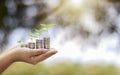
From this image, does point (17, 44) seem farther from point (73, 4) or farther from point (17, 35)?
point (73, 4)

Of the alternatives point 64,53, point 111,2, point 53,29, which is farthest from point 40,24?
point 111,2

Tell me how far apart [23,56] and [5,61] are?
16 cm

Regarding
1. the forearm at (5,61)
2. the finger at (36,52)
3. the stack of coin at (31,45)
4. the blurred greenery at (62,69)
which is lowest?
the blurred greenery at (62,69)

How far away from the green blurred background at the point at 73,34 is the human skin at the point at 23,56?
5cm

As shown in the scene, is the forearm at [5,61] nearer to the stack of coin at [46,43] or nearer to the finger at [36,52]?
the finger at [36,52]

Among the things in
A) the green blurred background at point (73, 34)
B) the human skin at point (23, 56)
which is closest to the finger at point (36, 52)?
the human skin at point (23, 56)

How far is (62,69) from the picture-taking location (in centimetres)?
257

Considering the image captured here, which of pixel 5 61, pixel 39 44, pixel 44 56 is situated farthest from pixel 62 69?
pixel 5 61

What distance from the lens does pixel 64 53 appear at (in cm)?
258

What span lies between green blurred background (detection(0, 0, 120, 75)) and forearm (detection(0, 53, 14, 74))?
0.05 meters

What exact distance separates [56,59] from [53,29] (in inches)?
10.5

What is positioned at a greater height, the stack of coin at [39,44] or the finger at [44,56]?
the stack of coin at [39,44]

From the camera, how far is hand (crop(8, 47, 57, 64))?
97.4 inches

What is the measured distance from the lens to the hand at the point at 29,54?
2475mm
